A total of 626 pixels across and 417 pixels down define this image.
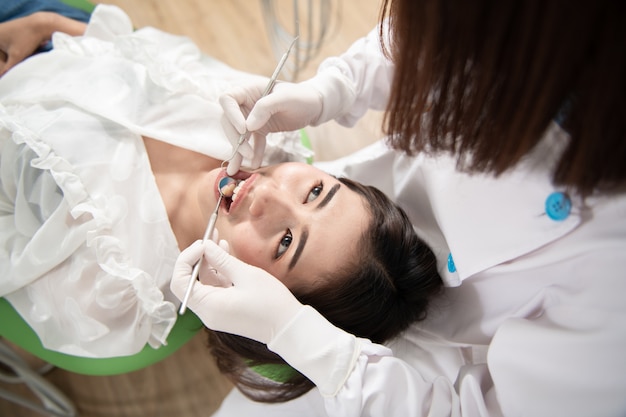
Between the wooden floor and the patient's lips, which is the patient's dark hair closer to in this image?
the patient's lips

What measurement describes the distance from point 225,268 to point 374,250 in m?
0.33

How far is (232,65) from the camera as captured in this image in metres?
1.88

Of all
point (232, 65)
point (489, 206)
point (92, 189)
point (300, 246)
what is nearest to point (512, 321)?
point (489, 206)

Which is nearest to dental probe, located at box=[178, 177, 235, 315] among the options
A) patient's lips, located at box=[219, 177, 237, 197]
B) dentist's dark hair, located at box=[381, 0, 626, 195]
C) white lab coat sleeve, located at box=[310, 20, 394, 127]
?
patient's lips, located at box=[219, 177, 237, 197]

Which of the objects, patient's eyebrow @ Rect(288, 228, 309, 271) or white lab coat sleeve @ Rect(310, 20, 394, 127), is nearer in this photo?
patient's eyebrow @ Rect(288, 228, 309, 271)

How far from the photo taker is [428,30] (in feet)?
1.57

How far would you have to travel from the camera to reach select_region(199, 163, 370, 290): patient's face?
898 mm

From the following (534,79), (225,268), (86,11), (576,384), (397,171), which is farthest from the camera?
(86,11)

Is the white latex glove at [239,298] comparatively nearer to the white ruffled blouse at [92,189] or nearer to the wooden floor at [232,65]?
the white ruffled blouse at [92,189]

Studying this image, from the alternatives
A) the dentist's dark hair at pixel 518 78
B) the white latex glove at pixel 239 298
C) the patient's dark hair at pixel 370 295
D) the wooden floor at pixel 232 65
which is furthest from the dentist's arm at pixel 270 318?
the wooden floor at pixel 232 65

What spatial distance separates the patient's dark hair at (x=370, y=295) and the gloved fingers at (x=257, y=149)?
215 mm

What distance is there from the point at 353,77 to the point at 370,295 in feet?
1.90

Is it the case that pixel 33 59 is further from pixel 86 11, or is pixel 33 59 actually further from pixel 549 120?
pixel 549 120

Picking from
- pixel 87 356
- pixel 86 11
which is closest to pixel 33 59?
pixel 86 11
